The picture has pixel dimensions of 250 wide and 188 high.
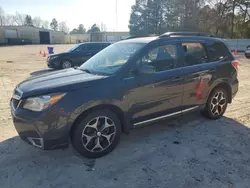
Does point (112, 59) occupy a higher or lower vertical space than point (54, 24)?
lower

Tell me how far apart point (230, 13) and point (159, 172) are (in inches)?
1517

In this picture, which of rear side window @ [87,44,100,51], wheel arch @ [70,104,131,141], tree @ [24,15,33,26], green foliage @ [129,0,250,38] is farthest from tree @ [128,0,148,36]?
tree @ [24,15,33,26]

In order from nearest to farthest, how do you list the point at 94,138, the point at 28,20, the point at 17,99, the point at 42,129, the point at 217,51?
the point at 42,129 < the point at 17,99 < the point at 94,138 < the point at 217,51 < the point at 28,20

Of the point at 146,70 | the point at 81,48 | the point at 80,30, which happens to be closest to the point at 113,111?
the point at 146,70

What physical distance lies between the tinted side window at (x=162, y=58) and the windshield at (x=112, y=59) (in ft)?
0.74

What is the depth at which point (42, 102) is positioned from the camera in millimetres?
2732

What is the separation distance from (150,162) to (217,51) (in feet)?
9.05

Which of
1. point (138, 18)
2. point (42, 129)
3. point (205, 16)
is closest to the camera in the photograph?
point (42, 129)

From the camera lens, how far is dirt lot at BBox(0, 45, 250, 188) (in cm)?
266

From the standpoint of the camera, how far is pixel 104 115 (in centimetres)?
306

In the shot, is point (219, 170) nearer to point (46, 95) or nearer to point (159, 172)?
point (159, 172)

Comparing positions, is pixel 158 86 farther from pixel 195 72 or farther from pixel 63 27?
pixel 63 27

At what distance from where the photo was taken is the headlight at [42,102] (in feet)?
8.94

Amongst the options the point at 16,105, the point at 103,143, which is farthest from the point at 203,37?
the point at 16,105
